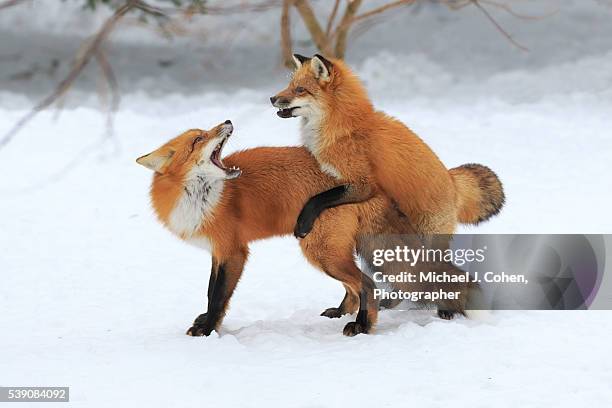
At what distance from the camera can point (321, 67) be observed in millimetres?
5555

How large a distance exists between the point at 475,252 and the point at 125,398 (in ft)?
9.50

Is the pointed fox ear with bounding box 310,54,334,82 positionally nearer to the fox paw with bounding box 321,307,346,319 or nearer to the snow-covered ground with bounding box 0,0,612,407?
the snow-covered ground with bounding box 0,0,612,407

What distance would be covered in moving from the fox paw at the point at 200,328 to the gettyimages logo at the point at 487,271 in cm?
117

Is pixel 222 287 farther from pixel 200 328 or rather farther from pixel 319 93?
pixel 319 93

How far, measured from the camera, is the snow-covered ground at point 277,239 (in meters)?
4.66

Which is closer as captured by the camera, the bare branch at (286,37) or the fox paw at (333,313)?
the fox paw at (333,313)

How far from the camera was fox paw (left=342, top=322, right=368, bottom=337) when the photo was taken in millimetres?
5539

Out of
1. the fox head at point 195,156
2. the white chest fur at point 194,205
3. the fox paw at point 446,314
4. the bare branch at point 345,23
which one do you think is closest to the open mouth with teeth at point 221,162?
the fox head at point 195,156

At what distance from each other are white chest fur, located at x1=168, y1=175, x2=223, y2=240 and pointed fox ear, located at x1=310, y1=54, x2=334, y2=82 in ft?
3.37

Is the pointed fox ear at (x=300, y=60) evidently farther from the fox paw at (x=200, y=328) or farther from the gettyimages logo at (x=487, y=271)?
the fox paw at (x=200, y=328)

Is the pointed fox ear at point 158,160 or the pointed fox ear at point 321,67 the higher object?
the pointed fox ear at point 321,67

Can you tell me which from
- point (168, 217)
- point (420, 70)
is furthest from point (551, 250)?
point (420, 70)

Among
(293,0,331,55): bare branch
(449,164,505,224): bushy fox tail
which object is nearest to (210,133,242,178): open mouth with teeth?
(449,164,505,224): bushy fox tail

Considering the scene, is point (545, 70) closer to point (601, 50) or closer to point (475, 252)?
point (601, 50)
